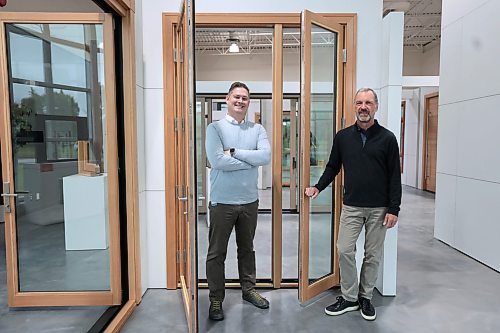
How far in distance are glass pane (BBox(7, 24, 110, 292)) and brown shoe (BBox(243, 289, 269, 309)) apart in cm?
125

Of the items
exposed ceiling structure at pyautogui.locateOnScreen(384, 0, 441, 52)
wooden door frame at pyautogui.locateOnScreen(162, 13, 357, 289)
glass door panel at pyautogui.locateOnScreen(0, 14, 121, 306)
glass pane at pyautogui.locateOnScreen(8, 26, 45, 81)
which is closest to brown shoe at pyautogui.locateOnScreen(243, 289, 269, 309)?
wooden door frame at pyautogui.locateOnScreen(162, 13, 357, 289)

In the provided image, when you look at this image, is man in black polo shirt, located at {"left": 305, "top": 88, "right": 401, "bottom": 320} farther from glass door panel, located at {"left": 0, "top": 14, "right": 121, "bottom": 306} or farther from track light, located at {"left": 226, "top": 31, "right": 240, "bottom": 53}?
track light, located at {"left": 226, "top": 31, "right": 240, "bottom": 53}

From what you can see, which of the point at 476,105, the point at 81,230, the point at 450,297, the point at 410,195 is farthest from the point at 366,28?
the point at 410,195

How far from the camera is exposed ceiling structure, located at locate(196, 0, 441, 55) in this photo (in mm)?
7840

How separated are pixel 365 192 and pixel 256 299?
4.15 feet

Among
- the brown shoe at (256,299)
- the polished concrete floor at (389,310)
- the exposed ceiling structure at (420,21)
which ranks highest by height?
the exposed ceiling structure at (420,21)

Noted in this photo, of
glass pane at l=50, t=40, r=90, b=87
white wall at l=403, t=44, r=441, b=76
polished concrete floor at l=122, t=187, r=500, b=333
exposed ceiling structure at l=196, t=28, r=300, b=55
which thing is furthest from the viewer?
white wall at l=403, t=44, r=441, b=76

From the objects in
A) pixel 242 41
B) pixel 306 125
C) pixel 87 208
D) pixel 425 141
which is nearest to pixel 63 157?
pixel 87 208

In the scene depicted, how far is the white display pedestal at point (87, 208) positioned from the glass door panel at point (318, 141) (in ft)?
5.60

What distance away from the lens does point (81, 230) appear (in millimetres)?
3426

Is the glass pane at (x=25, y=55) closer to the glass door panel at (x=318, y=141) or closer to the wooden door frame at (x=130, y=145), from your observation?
the wooden door frame at (x=130, y=145)

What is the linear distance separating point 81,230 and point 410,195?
335 inches

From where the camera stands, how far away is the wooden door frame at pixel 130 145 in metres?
2.92

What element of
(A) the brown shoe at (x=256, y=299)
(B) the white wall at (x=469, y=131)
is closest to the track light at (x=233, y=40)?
(B) the white wall at (x=469, y=131)
